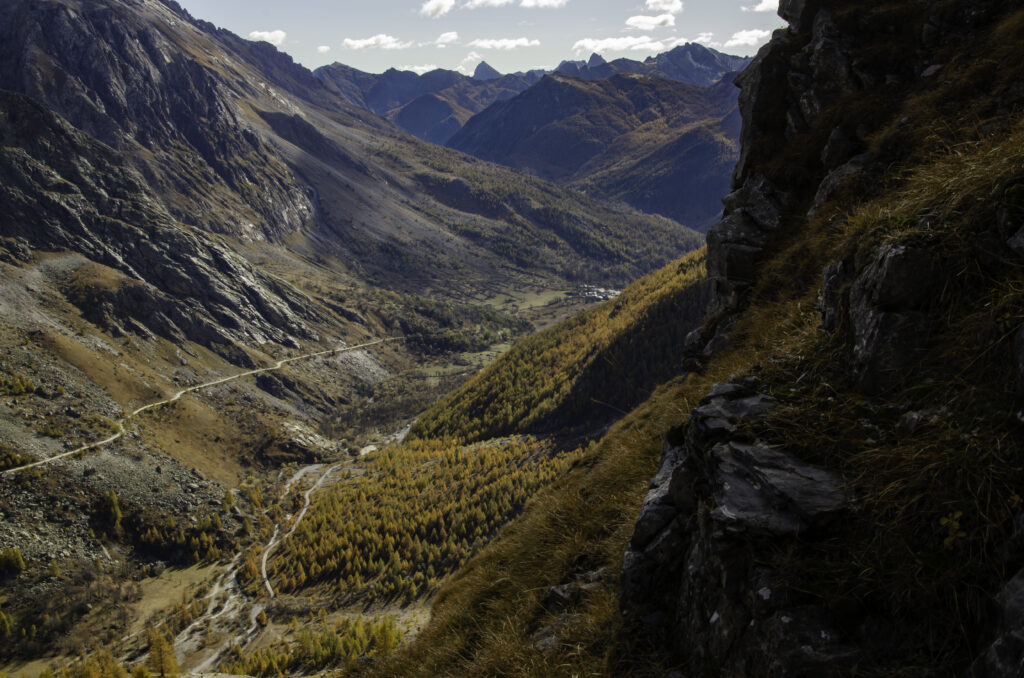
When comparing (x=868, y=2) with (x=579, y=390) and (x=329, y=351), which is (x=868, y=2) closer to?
(x=579, y=390)

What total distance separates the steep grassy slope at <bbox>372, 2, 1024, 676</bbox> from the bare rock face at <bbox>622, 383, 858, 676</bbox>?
5 centimetres

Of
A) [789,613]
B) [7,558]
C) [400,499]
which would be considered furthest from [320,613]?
[789,613]

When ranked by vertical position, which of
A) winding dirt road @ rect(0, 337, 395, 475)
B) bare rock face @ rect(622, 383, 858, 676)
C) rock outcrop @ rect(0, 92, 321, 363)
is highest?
rock outcrop @ rect(0, 92, 321, 363)

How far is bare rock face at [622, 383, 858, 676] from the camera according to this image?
6.13 metres

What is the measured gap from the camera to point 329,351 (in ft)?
570

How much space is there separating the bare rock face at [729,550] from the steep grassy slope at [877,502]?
50 millimetres

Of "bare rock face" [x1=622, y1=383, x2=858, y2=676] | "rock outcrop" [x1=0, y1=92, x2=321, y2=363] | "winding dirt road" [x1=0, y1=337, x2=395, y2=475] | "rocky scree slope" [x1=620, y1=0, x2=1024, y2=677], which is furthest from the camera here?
"rock outcrop" [x1=0, y1=92, x2=321, y2=363]

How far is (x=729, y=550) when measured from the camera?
714cm

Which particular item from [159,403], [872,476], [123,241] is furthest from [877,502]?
[123,241]

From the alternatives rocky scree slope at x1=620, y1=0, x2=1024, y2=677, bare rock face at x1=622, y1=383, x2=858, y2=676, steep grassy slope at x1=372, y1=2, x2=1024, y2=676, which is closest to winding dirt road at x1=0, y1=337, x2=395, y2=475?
steep grassy slope at x1=372, y1=2, x2=1024, y2=676

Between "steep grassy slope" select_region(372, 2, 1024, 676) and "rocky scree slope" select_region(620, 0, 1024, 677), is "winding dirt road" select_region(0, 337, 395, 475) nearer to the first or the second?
"steep grassy slope" select_region(372, 2, 1024, 676)

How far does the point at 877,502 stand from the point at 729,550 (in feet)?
6.29

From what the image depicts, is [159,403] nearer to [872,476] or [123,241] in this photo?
[123,241]

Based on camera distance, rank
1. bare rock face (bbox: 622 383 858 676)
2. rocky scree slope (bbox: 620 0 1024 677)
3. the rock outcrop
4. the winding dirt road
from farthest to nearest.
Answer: the rock outcrop < the winding dirt road < bare rock face (bbox: 622 383 858 676) < rocky scree slope (bbox: 620 0 1024 677)
